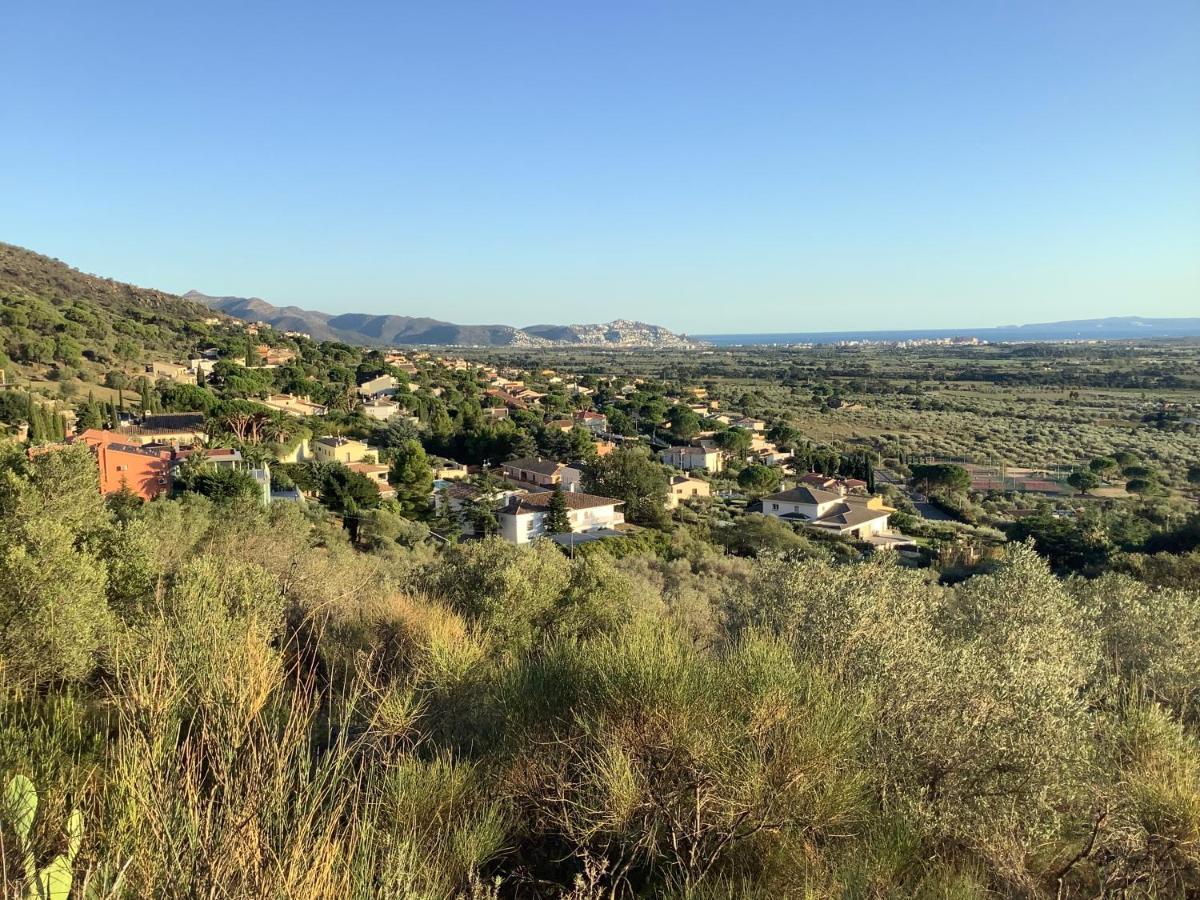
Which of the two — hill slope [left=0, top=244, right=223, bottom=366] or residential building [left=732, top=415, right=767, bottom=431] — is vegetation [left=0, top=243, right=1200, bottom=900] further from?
residential building [left=732, top=415, right=767, bottom=431]

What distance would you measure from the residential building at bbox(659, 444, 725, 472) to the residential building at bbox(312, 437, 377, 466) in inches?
669

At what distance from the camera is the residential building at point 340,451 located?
3456 cm

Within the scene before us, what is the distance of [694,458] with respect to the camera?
145 feet

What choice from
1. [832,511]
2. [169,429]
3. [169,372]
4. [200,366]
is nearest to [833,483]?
[832,511]

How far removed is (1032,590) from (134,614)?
377 inches

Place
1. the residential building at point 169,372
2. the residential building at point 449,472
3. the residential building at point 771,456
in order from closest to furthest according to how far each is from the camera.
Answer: the residential building at point 449,472 → the residential building at point 169,372 → the residential building at point 771,456

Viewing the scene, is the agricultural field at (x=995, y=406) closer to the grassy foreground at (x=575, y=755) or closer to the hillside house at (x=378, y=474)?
the hillside house at (x=378, y=474)

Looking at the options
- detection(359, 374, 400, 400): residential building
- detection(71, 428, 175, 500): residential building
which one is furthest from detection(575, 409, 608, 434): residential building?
detection(71, 428, 175, 500): residential building

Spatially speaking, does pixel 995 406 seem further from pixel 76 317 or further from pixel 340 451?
pixel 76 317

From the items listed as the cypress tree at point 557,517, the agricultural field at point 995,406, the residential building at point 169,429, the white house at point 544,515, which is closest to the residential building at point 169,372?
the residential building at point 169,429

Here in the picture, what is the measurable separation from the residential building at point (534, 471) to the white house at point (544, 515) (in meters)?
4.08

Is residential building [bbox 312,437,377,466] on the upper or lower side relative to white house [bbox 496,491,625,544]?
upper

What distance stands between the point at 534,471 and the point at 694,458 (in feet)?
39.2

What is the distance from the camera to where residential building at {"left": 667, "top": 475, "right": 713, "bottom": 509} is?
1403 inches
